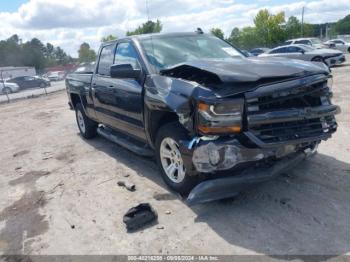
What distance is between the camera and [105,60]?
6.12 metres

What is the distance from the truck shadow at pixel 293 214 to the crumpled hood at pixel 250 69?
1303 mm

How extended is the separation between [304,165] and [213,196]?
184 cm

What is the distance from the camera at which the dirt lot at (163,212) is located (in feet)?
10.7

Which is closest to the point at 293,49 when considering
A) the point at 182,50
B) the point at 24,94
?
the point at 182,50

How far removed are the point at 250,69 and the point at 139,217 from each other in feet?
6.12

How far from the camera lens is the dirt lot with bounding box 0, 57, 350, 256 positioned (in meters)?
3.25

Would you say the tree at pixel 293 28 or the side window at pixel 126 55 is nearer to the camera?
the side window at pixel 126 55

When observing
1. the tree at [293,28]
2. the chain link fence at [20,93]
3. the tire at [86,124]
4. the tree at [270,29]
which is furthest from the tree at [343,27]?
the tire at [86,124]

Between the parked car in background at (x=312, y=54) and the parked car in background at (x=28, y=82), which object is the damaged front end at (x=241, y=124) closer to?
the parked car in background at (x=312, y=54)

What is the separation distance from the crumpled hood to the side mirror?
54 cm

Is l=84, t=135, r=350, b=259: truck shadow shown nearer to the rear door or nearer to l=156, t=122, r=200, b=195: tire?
l=156, t=122, r=200, b=195: tire

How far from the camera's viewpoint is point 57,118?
1118cm

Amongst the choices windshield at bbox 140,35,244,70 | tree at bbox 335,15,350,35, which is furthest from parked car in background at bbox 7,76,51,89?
tree at bbox 335,15,350,35

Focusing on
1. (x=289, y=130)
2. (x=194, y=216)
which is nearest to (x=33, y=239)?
(x=194, y=216)
